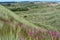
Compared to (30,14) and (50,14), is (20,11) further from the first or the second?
(50,14)

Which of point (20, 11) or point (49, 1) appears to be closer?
point (20, 11)

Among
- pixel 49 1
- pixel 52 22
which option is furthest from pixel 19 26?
pixel 49 1

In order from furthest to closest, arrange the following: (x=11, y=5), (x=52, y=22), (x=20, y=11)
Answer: (x=11, y=5)
(x=20, y=11)
(x=52, y=22)

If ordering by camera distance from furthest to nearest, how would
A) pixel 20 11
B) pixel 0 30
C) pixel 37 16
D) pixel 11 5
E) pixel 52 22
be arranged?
pixel 11 5
pixel 20 11
pixel 37 16
pixel 52 22
pixel 0 30

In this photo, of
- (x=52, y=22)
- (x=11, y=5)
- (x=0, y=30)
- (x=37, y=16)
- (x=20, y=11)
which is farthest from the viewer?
(x=11, y=5)

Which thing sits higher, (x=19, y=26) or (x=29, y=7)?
(x=19, y=26)

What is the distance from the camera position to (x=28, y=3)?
16.5ft

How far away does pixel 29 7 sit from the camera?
4906 mm

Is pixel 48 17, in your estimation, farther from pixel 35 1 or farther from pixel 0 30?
pixel 0 30

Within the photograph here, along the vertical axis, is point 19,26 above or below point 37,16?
above

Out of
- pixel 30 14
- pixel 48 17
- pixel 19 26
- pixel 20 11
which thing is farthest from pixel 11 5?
pixel 19 26

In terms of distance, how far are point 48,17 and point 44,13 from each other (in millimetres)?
261

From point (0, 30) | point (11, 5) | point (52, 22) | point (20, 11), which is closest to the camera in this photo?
point (0, 30)

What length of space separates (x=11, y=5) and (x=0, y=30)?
2284 millimetres
